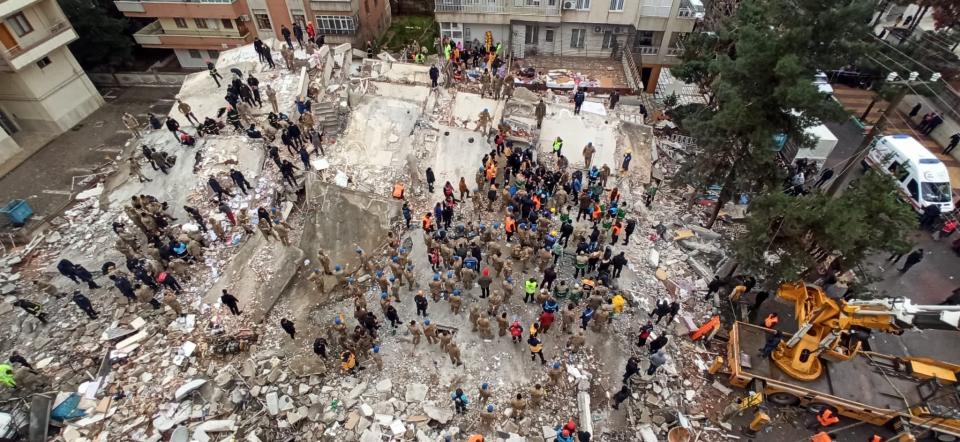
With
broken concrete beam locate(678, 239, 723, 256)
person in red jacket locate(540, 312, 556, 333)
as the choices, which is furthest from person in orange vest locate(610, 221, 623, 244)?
person in red jacket locate(540, 312, 556, 333)

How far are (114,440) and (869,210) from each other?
19778 millimetres

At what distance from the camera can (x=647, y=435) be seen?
11461 mm

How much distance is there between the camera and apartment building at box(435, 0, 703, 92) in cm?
2386

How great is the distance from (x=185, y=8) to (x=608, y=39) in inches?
977

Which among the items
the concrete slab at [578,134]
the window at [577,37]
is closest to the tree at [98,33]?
the concrete slab at [578,134]

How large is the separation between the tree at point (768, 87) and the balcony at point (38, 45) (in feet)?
102

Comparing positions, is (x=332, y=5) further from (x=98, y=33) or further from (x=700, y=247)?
(x=700, y=247)

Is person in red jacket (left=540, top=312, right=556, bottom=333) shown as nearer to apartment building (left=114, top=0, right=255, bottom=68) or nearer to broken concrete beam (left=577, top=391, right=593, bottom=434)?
broken concrete beam (left=577, top=391, right=593, bottom=434)

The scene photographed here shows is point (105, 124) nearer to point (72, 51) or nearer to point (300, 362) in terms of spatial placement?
point (72, 51)

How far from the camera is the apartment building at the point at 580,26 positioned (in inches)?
939

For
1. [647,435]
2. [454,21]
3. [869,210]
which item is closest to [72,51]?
[454,21]

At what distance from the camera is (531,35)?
86.5ft

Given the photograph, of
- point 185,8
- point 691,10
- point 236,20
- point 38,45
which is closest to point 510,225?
point 691,10

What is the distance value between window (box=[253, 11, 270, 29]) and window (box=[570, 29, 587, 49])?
18.0 metres
